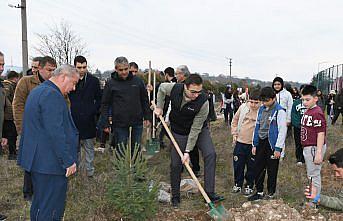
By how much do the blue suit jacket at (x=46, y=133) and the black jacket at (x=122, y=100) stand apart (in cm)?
176

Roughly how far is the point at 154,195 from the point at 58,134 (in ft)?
4.16

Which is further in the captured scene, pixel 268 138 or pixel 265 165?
pixel 265 165

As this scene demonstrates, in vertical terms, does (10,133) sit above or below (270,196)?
above

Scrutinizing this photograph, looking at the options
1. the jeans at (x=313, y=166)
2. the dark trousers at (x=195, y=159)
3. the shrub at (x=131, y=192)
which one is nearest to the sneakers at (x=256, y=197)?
the jeans at (x=313, y=166)

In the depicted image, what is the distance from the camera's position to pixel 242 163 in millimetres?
4727

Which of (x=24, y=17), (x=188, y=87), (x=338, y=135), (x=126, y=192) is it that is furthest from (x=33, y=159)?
(x=24, y=17)

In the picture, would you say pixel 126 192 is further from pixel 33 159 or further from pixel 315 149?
pixel 315 149

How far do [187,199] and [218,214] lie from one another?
888 millimetres

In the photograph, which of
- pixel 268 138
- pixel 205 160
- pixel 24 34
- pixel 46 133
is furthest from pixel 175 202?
pixel 24 34

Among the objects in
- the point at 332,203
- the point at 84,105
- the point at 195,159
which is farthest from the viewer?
the point at 195,159

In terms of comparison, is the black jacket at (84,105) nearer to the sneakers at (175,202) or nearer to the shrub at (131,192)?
the shrub at (131,192)

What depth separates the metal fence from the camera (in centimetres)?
1841

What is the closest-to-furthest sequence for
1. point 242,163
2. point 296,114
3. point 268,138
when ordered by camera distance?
point 268,138, point 242,163, point 296,114

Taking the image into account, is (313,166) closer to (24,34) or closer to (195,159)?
(195,159)
